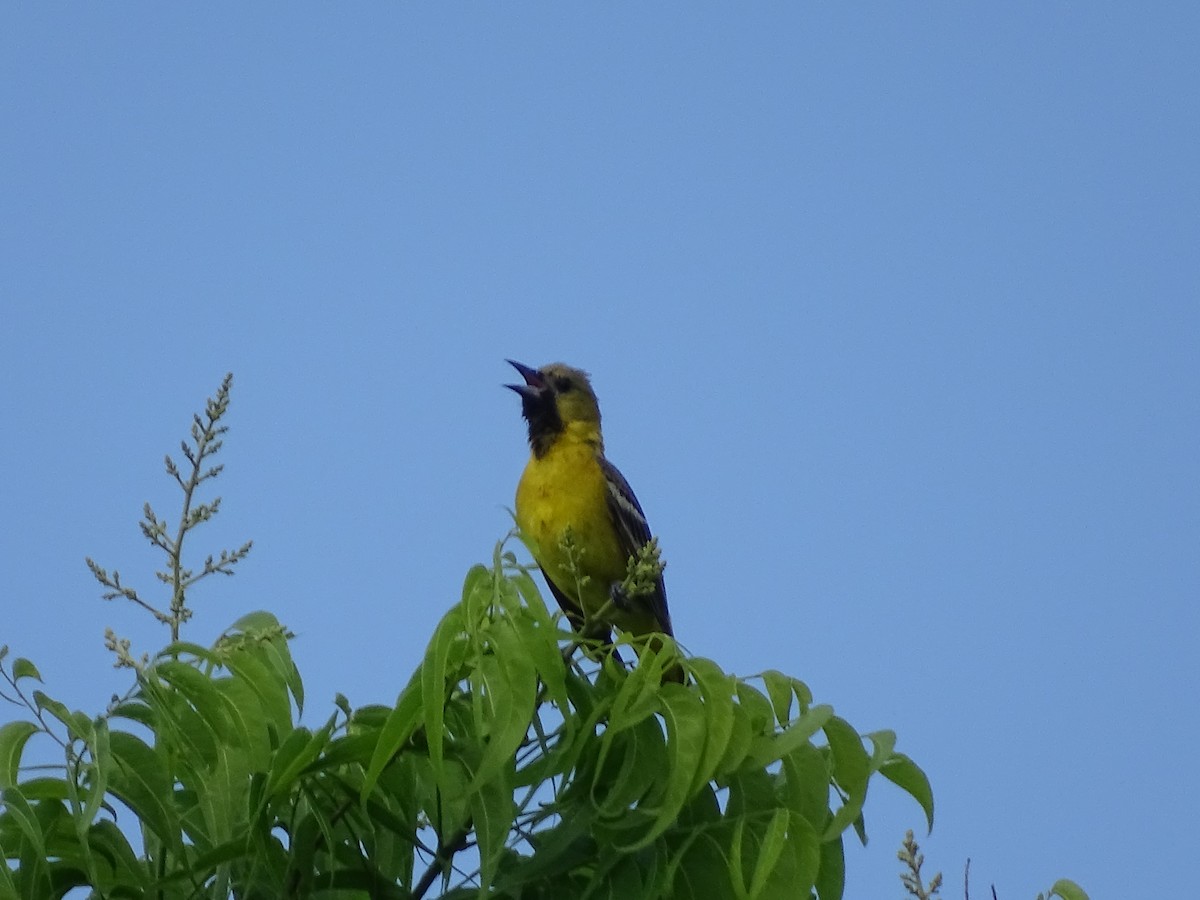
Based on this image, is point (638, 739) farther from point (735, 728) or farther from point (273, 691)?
point (273, 691)

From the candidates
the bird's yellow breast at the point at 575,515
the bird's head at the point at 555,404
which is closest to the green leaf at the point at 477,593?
the bird's yellow breast at the point at 575,515

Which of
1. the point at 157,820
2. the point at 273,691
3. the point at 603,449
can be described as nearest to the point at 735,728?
the point at 273,691

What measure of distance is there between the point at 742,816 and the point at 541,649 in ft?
1.70

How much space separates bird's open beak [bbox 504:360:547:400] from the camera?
7984 millimetres

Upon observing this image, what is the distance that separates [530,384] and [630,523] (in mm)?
1218

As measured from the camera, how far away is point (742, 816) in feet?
9.20

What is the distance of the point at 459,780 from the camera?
2.66 metres

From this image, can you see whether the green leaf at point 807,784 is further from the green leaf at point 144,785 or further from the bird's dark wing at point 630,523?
the bird's dark wing at point 630,523

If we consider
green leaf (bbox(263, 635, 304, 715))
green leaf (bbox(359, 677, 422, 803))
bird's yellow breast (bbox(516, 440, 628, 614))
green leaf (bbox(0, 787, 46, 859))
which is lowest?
green leaf (bbox(0, 787, 46, 859))

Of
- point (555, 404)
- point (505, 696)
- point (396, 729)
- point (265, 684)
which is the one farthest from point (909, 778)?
point (555, 404)

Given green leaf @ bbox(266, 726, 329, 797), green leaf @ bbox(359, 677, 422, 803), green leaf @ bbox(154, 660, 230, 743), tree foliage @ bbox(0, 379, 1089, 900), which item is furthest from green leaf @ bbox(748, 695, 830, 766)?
green leaf @ bbox(154, 660, 230, 743)

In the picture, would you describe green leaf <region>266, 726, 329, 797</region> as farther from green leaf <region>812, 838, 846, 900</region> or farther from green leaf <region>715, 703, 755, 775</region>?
green leaf <region>812, 838, 846, 900</region>

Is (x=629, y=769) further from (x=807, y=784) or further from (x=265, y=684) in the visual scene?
(x=265, y=684)

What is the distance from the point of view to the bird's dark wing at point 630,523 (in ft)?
A: 23.0
